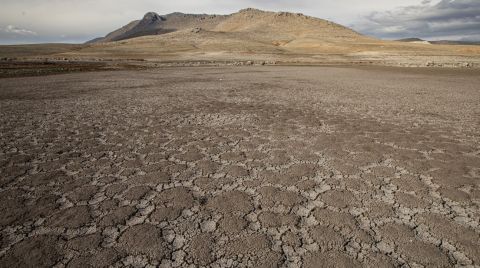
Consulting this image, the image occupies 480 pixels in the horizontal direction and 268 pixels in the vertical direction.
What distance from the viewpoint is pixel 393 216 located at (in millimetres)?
4270

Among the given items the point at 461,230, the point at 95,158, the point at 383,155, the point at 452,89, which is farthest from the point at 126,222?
the point at 452,89

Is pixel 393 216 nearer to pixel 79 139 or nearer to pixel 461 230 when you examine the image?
pixel 461 230

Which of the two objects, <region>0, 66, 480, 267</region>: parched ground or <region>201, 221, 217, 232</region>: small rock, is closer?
<region>0, 66, 480, 267</region>: parched ground

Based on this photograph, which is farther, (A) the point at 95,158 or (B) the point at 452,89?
(B) the point at 452,89

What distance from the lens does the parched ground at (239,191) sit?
11.8 feet

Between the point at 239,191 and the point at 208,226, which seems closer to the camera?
the point at 208,226

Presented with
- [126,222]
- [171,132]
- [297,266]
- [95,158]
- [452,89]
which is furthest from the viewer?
[452,89]

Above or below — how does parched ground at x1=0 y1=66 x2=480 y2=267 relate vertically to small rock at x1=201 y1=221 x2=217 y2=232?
above

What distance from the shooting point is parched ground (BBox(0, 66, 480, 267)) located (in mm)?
3584

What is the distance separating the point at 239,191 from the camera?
5027mm

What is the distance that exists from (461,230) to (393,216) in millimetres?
741

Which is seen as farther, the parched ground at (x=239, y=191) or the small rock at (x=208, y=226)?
the small rock at (x=208, y=226)

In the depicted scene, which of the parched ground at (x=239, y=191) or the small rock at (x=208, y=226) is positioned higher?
the parched ground at (x=239, y=191)

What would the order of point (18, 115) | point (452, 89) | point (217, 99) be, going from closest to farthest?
1. point (18, 115)
2. point (217, 99)
3. point (452, 89)
